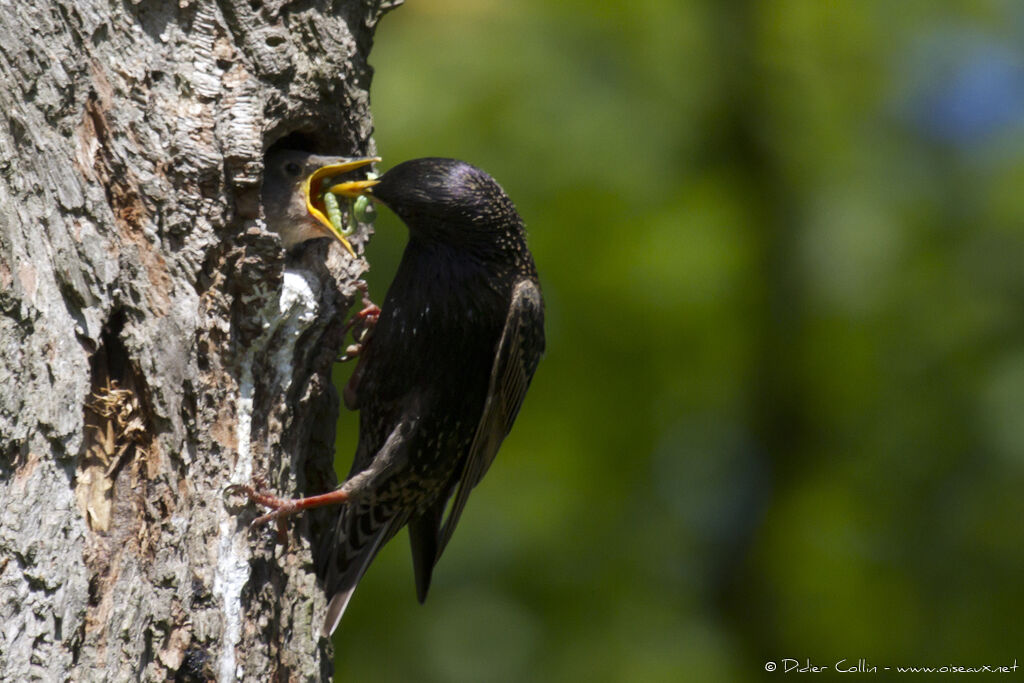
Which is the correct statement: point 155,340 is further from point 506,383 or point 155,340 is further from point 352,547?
point 506,383

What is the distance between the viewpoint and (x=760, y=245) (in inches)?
256

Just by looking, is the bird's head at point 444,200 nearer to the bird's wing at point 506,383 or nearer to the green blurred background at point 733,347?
the bird's wing at point 506,383

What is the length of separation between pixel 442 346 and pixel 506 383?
0.84ft

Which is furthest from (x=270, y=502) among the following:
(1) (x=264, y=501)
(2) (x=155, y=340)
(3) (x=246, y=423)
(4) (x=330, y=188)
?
(4) (x=330, y=188)

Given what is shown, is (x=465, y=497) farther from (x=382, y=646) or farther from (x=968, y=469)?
(x=968, y=469)

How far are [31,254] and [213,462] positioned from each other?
684mm

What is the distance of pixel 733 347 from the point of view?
6.61m

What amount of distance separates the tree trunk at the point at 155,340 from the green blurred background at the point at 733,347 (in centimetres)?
286

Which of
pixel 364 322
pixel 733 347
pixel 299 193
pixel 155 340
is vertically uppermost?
pixel 299 193

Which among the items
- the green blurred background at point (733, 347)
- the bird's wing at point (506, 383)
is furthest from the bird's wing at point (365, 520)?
the green blurred background at point (733, 347)

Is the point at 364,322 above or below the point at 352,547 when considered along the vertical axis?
above

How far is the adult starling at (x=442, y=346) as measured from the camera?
3621mm

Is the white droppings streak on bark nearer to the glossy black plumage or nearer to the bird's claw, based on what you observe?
the bird's claw

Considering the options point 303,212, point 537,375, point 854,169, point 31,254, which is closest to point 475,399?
point 303,212
